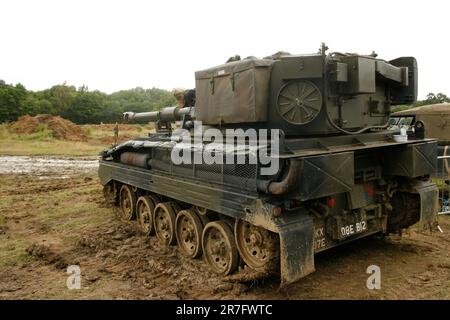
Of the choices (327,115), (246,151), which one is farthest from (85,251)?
(327,115)

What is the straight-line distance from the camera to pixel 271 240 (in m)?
4.66

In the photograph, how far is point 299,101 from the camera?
5246 millimetres

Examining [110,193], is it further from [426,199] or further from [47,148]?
[47,148]

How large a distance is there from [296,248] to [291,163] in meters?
0.93

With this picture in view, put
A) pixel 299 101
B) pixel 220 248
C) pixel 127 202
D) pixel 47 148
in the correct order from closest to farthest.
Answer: pixel 299 101
pixel 220 248
pixel 127 202
pixel 47 148

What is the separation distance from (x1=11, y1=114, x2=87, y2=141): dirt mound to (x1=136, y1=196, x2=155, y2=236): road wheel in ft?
84.4

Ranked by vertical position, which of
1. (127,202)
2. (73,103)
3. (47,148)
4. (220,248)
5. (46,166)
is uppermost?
(73,103)

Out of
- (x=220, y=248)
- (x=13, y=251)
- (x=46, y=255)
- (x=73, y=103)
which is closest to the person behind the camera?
(x=220, y=248)

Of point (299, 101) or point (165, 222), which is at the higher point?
point (299, 101)

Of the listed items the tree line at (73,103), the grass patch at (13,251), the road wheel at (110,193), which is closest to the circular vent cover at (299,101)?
the grass patch at (13,251)

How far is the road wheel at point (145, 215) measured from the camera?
292 inches

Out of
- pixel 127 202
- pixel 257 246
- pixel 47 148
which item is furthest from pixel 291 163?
pixel 47 148

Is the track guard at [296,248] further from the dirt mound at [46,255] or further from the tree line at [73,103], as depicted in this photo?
the tree line at [73,103]
